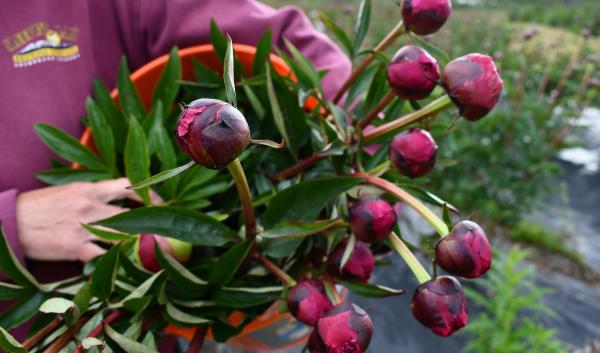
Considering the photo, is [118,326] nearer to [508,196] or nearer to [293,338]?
[293,338]

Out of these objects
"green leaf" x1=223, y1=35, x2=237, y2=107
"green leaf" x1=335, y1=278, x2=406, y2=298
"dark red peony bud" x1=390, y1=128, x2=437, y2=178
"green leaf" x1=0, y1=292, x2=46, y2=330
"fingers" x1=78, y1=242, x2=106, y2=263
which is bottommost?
"fingers" x1=78, y1=242, x2=106, y2=263

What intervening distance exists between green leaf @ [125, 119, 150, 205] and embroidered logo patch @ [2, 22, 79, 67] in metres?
0.23

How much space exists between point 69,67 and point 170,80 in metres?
0.17

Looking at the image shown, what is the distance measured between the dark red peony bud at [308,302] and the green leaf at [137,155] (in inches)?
6.9

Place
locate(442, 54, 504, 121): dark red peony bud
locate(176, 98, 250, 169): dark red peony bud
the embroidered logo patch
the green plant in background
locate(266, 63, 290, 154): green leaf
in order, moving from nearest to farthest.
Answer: locate(176, 98, 250, 169): dark red peony bud
locate(442, 54, 504, 121): dark red peony bud
locate(266, 63, 290, 154): green leaf
the embroidered logo patch
the green plant in background

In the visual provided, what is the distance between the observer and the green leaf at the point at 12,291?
1.45 ft

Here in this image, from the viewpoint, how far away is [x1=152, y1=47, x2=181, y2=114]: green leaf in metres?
0.55

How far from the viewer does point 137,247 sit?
17.3 inches

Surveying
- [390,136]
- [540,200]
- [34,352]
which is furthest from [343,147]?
[540,200]

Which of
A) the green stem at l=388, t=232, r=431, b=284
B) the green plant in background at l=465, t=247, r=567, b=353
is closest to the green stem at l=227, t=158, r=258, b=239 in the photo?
the green stem at l=388, t=232, r=431, b=284

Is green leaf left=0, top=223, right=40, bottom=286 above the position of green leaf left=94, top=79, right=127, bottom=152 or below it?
below

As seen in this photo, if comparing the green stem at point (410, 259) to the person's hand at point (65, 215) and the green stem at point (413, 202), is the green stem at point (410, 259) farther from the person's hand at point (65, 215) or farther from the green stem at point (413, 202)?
the person's hand at point (65, 215)

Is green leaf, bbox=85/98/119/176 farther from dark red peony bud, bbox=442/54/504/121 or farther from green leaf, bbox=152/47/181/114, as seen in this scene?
dark red peony bud, bbox=442/54/504/121

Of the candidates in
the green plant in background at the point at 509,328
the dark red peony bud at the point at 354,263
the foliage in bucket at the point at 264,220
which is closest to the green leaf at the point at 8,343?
the foliage in bucket at the point at 264,220
